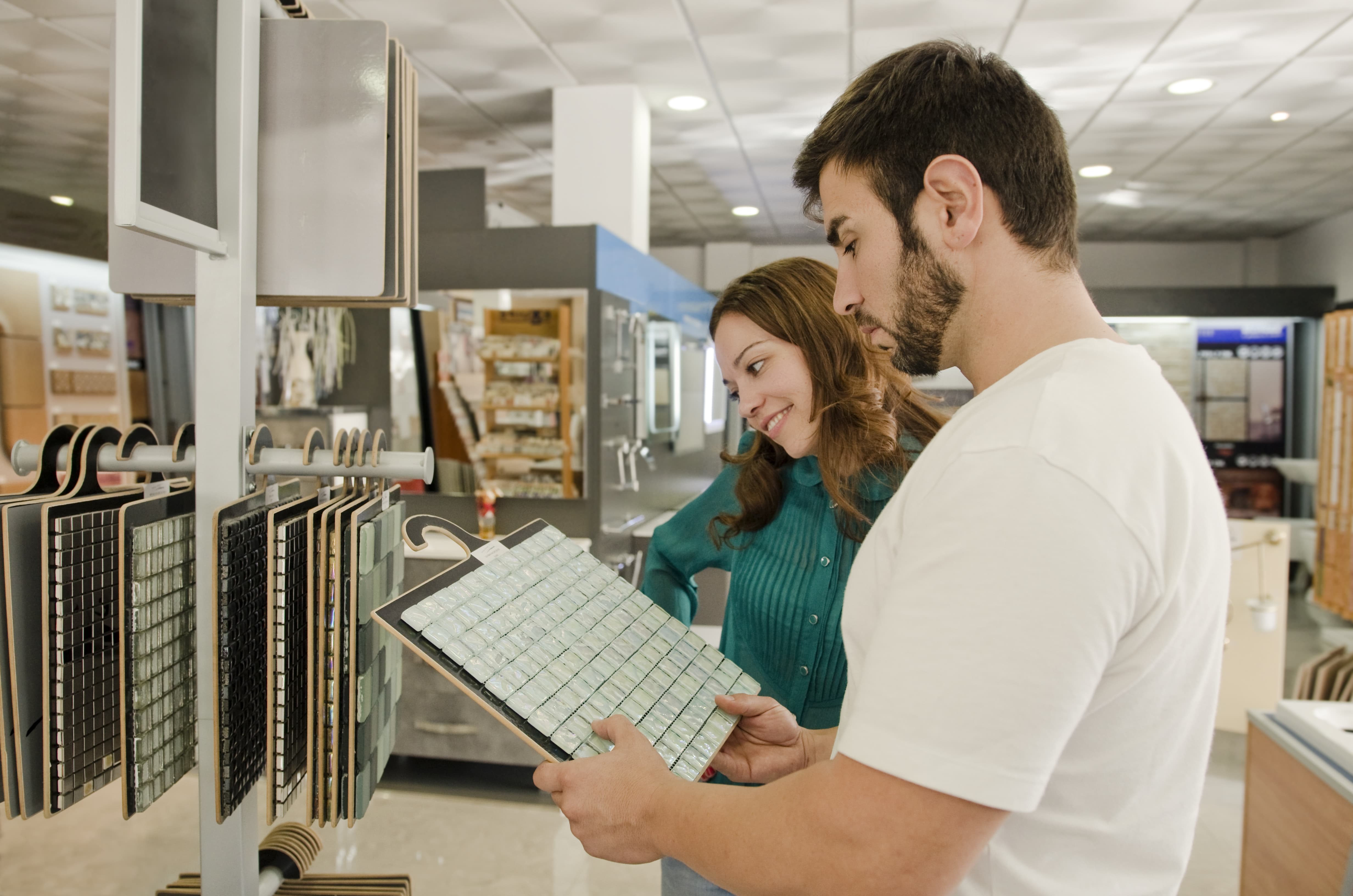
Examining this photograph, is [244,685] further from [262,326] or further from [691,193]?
Answer: [691,193]

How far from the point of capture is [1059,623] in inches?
23.9

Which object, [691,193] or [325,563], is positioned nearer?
[325,563]

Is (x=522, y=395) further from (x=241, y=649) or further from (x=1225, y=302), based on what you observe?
(x=1225, y=302)

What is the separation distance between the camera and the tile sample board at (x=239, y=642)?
1.01m

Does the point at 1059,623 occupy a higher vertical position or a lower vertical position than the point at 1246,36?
lower

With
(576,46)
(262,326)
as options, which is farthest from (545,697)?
(262,326)

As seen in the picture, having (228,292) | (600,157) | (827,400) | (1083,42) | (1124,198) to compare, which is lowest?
(827,400)

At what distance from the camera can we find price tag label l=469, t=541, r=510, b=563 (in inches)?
42.5

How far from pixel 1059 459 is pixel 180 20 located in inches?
41.3

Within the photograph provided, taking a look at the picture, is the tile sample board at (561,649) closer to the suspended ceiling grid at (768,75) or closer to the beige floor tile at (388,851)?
the beige floor tile at (388,851)

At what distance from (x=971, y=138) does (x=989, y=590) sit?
425mm

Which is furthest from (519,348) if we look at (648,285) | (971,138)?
(971,138)

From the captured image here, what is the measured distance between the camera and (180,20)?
1028 mm

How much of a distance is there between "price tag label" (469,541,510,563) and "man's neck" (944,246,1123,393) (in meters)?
0.60
